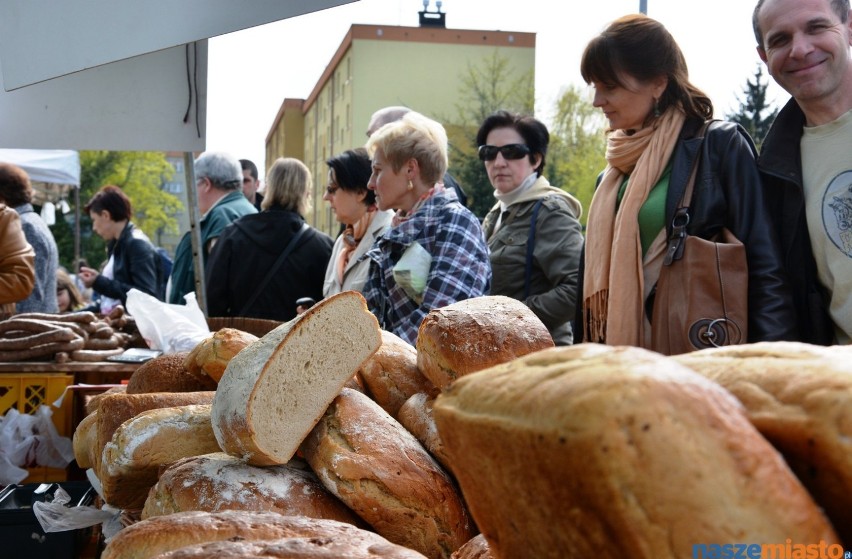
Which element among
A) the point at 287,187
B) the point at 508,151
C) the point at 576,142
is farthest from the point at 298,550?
the point at 576,142

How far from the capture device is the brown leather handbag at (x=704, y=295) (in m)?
2.36

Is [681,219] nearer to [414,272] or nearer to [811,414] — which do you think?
[414,272]

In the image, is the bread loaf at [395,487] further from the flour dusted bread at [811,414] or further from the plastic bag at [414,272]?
the plastic bag at [414,272]

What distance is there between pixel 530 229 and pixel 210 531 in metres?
3.02

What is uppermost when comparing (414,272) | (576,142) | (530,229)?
(576,142)

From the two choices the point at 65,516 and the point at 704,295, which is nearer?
the point at 65,516

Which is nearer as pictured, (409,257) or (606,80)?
(606,80)

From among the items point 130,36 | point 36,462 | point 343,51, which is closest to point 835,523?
point 130,36

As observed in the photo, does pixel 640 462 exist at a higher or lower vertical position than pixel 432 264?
higher

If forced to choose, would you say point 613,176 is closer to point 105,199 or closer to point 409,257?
point 409,257

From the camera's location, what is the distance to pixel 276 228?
4758mm

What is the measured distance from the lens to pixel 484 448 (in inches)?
31.0

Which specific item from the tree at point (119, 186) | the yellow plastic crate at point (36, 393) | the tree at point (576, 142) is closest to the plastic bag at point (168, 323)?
the yellow plastic crate at point (36, 393)

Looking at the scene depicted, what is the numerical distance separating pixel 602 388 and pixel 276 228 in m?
4.25
